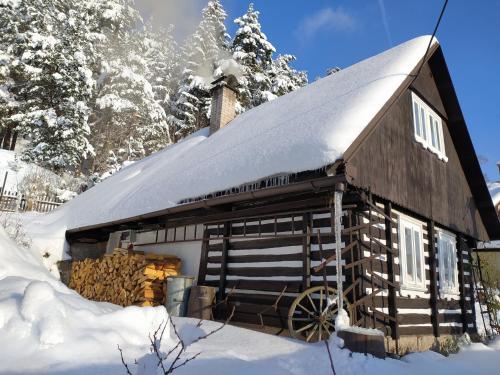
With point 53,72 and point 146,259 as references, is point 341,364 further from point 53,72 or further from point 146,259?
point 53,72

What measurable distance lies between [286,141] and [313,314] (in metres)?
3.10

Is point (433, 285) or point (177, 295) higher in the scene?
point (433, 285)

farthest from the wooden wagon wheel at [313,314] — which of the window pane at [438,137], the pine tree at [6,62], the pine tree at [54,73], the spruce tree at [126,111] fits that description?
the pine tree at [6,62]

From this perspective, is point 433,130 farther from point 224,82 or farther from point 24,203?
point 24,203

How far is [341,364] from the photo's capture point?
477cm

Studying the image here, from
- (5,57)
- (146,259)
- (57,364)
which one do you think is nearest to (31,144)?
(5,57)

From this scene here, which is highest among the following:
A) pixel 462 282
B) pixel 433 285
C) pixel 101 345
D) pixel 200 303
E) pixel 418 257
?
pixel 418 257

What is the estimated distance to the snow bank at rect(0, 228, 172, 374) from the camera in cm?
340

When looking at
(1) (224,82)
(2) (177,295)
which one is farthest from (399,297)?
(1) (224,82)

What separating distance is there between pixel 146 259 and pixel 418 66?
25.0ft

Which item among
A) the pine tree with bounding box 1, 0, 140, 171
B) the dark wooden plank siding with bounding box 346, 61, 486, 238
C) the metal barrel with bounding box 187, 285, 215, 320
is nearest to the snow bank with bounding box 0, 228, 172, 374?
the metal barrel with bounding box 187, 285, 215, 320

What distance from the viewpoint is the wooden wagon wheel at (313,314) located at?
6293 mm

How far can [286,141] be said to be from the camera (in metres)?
7.54

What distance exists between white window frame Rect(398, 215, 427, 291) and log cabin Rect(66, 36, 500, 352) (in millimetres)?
30
